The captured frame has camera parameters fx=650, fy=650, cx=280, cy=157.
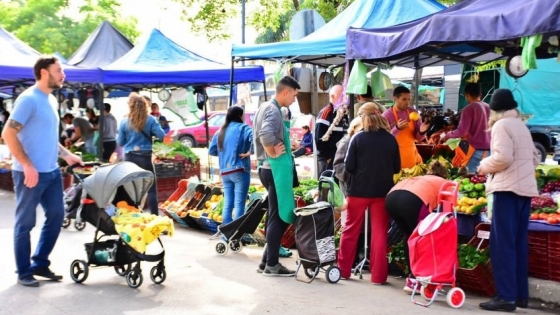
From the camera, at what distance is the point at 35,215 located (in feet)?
20.4

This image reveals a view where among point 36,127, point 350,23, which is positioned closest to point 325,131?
point 350,23

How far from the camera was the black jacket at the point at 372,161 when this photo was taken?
661 centimetres

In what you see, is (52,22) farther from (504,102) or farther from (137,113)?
(504,102)

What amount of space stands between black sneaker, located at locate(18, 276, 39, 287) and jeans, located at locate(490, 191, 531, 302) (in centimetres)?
434

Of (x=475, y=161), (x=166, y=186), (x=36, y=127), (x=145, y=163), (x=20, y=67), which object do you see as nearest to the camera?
(x=36, y=127)

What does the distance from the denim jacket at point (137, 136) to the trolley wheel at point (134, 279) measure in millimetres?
3495

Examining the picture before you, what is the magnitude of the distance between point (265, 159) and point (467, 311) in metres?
2.56

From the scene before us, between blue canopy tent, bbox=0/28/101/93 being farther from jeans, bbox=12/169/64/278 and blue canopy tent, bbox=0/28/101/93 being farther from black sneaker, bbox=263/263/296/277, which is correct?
black sneaker, bbox=263/263/296/277

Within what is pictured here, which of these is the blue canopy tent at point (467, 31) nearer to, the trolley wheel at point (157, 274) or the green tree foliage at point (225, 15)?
the trolley wheel at point (157, 274)

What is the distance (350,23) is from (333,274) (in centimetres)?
471

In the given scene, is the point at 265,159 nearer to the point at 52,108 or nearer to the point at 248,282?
the point at 248,282

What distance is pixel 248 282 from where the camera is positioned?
6781mm

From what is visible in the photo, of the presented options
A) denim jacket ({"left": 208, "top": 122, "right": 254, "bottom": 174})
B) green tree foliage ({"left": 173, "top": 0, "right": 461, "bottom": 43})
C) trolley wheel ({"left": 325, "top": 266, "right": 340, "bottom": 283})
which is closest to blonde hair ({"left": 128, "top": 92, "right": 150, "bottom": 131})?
denim jacket ({"left": 208, "top": 122, "right": 254, "bottom": 174})

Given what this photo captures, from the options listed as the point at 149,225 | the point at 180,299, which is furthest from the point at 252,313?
the point at 149,225
